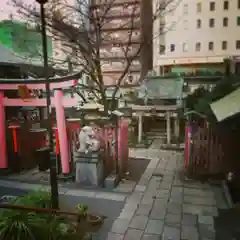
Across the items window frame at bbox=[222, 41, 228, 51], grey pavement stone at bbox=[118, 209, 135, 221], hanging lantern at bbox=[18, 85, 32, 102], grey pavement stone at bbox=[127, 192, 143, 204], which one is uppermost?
window frame at bbox=[222, 41, 228, 51]

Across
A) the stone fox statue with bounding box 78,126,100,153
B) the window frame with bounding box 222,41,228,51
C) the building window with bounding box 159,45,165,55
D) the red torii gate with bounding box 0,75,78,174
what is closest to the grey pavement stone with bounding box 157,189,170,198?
the stone fox statue with bounding box 78,126,100,153

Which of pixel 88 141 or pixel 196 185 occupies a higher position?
pixel 88 141

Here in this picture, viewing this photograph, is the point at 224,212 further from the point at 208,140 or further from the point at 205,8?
the point at 205,8

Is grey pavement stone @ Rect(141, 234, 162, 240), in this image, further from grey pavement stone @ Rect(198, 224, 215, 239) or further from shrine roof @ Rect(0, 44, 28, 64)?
shrine roof @ Rect(0, 44, 28, 64)

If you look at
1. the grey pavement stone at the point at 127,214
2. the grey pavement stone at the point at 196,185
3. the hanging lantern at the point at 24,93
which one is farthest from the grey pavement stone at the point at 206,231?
the hanging lantern at the point at 24,93

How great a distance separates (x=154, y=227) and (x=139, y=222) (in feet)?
1.10

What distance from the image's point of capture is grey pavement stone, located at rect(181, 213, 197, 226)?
4.92 metres

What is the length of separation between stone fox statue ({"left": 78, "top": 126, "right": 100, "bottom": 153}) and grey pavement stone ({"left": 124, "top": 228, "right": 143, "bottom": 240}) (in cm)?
257

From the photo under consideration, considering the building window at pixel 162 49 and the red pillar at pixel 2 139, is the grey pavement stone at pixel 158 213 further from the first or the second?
the building window at pixel 162 49

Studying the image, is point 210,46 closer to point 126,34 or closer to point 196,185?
point 126,34

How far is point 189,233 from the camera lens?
4562 millimetres

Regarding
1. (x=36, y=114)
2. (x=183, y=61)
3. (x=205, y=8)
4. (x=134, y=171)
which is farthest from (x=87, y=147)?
(x=205, y=8)

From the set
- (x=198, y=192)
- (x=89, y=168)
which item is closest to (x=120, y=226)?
(x=89, y=168)

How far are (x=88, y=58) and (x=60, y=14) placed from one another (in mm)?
1944
